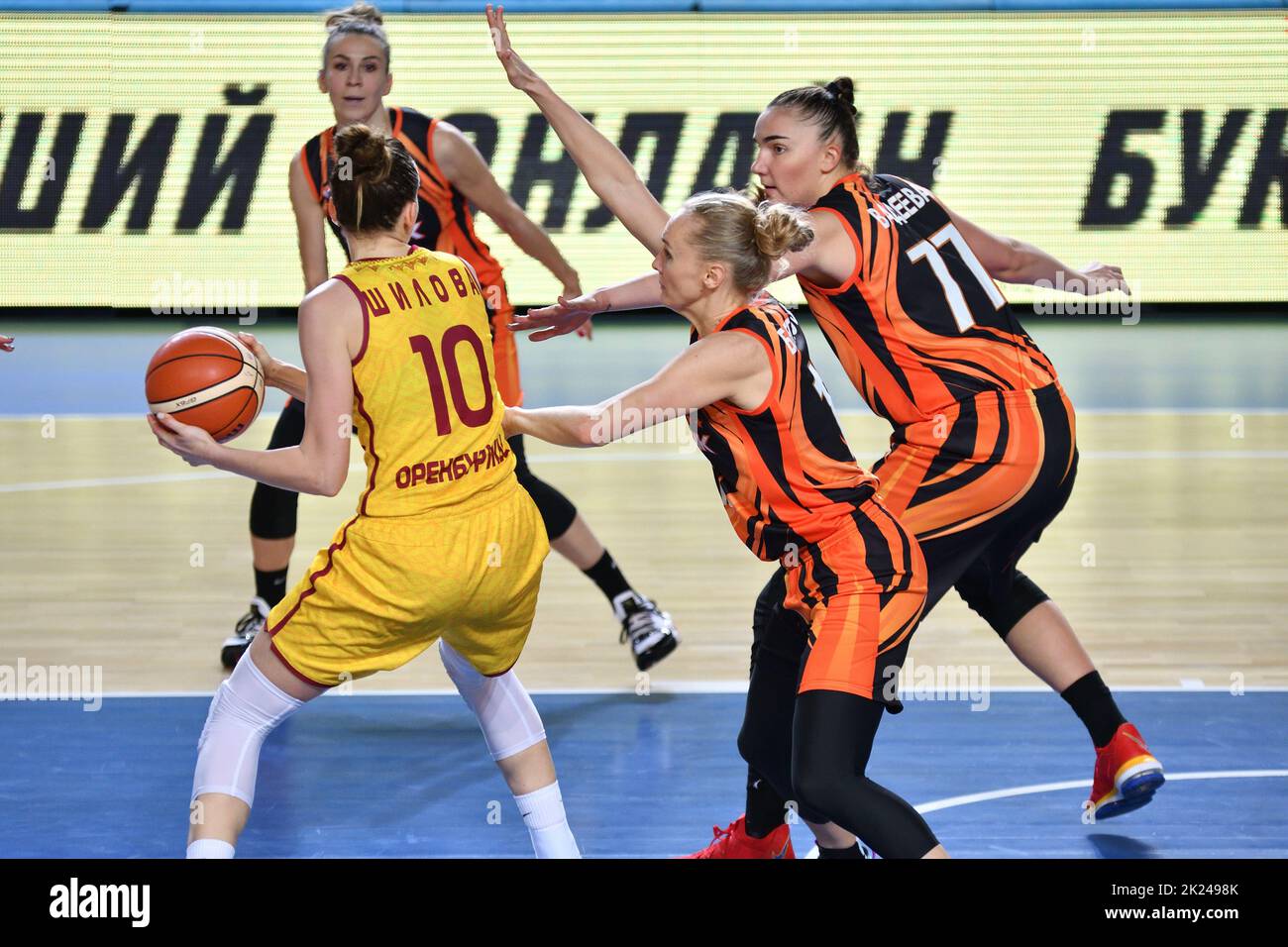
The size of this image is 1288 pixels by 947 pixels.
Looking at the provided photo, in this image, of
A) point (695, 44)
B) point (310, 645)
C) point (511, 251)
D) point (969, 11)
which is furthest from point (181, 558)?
point (969, 11)

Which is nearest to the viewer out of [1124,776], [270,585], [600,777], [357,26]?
[1124,776]

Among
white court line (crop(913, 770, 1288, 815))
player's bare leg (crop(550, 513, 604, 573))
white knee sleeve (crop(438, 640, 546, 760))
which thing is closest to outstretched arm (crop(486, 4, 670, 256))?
white knee sleeve (crop(438, 640, 546, 760))

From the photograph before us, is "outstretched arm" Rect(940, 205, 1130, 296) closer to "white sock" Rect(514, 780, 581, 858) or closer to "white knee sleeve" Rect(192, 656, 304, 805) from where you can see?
"white sock" Rect(514, 780, 581, 858)

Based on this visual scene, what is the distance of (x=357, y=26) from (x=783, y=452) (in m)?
2.59

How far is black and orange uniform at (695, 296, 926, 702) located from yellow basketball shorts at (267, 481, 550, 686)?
50 centimetres

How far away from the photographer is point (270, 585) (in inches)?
212

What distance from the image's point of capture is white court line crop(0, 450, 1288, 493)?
8172 mm

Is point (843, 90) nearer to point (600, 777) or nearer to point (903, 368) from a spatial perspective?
point (903, 368)

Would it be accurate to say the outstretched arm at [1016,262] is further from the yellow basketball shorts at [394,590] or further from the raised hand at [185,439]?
the raised hand at [185,439]

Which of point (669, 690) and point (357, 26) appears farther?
point (669, 690)

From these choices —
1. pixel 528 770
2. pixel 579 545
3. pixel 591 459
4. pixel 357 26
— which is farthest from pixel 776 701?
pixel 591 459

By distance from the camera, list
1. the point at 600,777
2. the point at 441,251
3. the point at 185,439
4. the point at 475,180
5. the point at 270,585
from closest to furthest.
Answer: the point at 185,439 < the point at 600,777 < the point at 475,180 < the point at 441,251 < the point at 270,585
